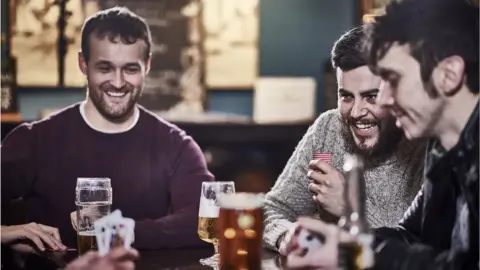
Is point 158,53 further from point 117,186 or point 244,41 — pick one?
point 117,186

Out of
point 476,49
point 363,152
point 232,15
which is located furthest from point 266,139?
point 476,49

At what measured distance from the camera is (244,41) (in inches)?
154

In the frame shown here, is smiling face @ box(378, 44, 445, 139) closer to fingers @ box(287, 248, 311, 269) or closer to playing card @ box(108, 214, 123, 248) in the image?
fingers @ box(287, 248, 311, 269)

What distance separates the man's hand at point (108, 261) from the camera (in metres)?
1.26

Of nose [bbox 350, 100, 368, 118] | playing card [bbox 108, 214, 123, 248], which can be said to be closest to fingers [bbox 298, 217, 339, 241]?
playing card [bbox 108, 214, 123, 248]

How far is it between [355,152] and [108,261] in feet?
2.70

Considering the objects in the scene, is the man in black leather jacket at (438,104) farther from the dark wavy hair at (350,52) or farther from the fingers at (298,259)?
the dark wavy hair at (350,52)

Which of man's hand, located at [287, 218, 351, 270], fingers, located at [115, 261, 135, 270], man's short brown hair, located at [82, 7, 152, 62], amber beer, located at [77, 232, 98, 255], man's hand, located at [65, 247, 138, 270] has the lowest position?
amber beer, located at [77, 232, 98, 255]

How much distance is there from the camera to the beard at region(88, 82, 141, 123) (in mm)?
1886

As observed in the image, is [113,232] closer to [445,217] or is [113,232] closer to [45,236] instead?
[45,236]

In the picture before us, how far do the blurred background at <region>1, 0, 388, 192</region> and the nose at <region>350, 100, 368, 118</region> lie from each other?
1.08 m

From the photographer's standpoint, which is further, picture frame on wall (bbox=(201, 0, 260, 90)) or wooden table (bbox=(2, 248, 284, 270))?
picture frame on wall (bbox=(201, 0, 260, 90))

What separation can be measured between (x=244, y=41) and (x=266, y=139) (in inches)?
31.6

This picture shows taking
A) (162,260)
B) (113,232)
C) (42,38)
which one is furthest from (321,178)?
(42,38)
